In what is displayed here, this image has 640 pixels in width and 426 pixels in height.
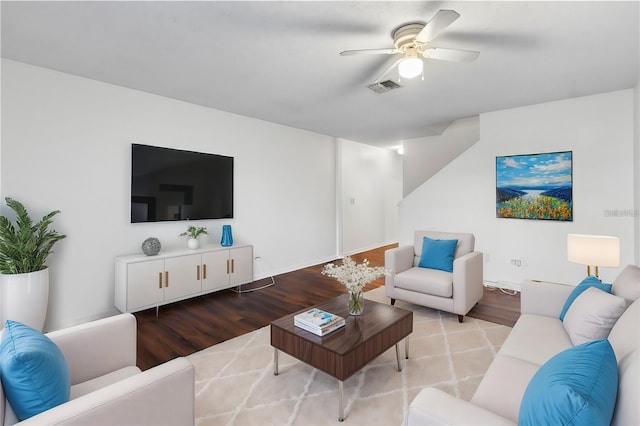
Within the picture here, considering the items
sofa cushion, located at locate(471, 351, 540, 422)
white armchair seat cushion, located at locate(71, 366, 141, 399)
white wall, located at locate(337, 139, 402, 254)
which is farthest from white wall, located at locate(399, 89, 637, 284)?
white armchair seat cushion, located at locate(71, 366, 141, 399)

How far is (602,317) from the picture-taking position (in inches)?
60.4

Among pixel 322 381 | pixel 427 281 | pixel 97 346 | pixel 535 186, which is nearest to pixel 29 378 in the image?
pixel 97 346

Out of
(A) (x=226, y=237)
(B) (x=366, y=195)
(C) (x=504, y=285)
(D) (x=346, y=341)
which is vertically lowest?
(C) (x=504, y=285)

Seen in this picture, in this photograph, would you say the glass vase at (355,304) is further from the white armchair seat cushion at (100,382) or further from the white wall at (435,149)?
the white wall at (435,149)

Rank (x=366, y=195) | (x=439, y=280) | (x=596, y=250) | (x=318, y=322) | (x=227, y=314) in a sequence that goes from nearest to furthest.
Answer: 1. (x=318, y=322)
2. (x=596, y=250)
3. (x=439, y=280)
4. (x=227, y=314)
5. (x=366, y=195)

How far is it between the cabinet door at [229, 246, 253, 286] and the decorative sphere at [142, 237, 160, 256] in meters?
0.87

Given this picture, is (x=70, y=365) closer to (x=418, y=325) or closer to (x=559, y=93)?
(x=418, y=325)

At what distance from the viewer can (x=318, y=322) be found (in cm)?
198

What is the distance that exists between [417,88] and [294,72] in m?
1.42

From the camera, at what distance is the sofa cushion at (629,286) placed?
160 centimetres

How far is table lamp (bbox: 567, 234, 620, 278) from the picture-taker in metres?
2.29

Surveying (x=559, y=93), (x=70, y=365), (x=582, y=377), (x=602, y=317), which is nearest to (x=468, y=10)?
(x=602, y=317)

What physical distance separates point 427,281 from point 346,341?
156cm

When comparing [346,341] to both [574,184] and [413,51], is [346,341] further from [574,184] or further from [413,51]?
[574,184]
